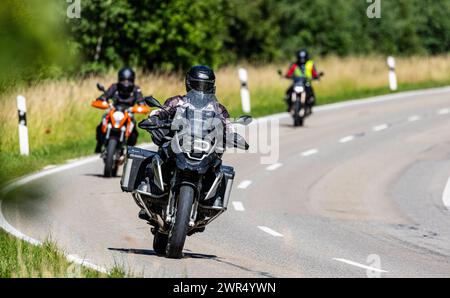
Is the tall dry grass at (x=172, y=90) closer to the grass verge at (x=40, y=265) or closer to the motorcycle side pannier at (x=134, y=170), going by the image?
the motorcycle side pannier at (x=134, y=170)

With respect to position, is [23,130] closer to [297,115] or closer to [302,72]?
[297,115]

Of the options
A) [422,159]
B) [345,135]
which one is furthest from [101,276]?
[345,135]

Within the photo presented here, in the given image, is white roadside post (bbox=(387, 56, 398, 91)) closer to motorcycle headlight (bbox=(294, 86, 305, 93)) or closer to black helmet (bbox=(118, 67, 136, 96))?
motorcycle headlight (bbox=(294, 86, 305, 93))

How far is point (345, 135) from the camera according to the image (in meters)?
24.4

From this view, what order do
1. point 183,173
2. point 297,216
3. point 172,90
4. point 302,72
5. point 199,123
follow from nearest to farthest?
1. point 183,173
2. point 199,123
3. point 297,216
4. point 302,72
5. point 172,90

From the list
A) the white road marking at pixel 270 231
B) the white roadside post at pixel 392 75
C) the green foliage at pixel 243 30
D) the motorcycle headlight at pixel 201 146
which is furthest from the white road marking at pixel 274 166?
the white roadside post at pixel 392 75

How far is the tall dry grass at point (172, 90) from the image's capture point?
72.4 feet

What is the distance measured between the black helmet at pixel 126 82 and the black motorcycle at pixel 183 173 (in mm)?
7728

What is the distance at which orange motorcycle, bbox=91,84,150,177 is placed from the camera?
1642cm

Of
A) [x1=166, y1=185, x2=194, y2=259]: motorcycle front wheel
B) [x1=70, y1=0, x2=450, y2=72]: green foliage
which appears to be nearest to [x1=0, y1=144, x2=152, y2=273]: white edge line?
[x1=166, y1=185, x2=194, y2=259]: motorcycle front wheel

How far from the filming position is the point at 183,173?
8617 millimetres

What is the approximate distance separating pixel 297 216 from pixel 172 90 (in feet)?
50.0

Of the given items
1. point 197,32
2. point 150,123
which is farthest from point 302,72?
point 150,123

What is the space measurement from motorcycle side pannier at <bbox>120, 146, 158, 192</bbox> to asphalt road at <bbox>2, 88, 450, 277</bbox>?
0.64 metres
